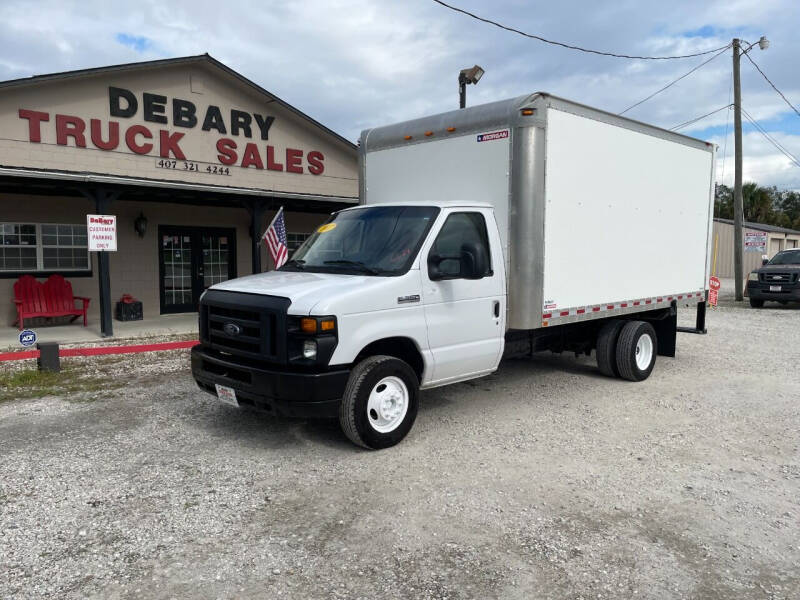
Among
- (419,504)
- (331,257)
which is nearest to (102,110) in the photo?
(331,257)

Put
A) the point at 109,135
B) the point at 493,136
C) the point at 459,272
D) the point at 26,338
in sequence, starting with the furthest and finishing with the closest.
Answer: the point at 109,135 → the point at 26,338 → the point at 493,136 → the point at 459,272

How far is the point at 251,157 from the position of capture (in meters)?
15.9

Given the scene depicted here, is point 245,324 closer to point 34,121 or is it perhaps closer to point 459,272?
point 459,272

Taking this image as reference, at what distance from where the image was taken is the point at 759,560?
3.50 m

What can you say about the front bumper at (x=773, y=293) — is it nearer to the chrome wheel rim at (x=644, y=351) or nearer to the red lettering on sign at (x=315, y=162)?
the chrome wheel rim at (x=644, y=351)

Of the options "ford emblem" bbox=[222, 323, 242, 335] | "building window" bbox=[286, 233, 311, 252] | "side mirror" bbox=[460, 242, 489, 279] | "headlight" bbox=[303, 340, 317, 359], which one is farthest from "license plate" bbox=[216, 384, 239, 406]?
"building window" bbox=[286, 233, 311, 252]

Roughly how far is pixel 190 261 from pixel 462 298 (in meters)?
11.4

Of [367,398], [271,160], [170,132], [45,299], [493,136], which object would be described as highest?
[170,132]

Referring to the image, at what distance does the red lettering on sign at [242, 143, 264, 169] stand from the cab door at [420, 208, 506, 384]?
11.4 m

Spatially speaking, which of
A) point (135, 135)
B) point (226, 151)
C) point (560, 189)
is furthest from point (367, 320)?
point (226, 151)

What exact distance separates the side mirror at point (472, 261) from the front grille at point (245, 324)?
63.1 inches

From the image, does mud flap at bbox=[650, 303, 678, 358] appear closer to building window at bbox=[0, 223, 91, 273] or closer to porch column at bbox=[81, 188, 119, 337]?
porch column at bbox=[81, 188, 119, 337]

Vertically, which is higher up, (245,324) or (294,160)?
(294,160)

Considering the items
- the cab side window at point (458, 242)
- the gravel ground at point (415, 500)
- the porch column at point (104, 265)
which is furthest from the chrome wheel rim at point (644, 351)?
the porch column at point (104, 265)
